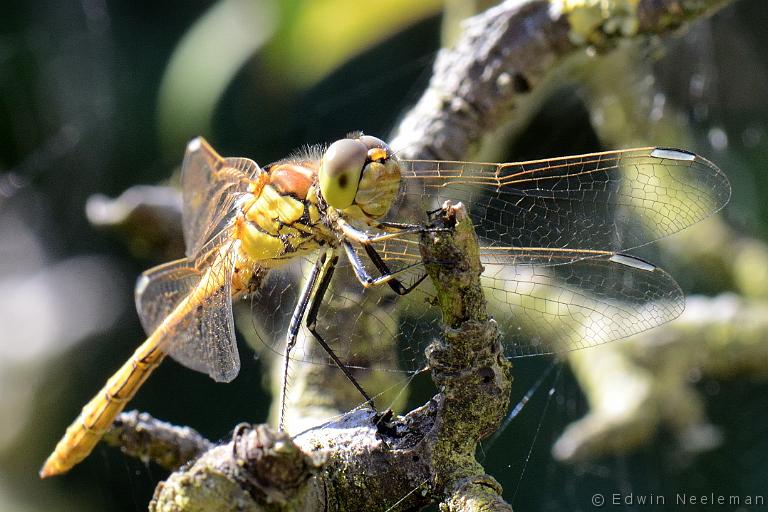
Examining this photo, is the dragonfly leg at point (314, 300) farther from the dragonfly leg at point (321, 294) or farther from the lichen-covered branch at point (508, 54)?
the lichen-covered branch at point (508, 54)

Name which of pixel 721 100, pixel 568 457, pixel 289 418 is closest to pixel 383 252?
pixel 289 418

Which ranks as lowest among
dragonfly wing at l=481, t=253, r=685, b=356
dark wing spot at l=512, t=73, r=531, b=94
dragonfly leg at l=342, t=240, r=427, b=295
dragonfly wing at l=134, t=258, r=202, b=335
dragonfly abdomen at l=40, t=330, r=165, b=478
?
dragonfly wing at l=481, t=253, r=685, b=356

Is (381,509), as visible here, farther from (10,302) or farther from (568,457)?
(10,302)

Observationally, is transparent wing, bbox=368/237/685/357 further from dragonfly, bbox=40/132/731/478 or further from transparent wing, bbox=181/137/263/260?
transparent wing, bbox=181/137/263/260

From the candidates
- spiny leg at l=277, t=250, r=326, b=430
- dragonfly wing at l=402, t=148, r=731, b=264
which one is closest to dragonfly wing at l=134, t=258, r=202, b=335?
spiny leg at l=277, t=250, r=326, b=430

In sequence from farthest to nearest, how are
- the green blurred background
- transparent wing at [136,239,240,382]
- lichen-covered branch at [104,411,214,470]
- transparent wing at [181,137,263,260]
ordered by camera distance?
1. the green blurred background
2. transparent wing at [181,137,263,260]
3. transparent wing at [136,239,240,382]
4. lichen-covered branch at [104,411,214,470]

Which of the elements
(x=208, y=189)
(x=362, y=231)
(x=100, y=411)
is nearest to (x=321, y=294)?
(x=362, y=231)

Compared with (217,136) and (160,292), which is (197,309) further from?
(217,136)
